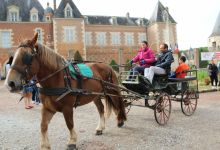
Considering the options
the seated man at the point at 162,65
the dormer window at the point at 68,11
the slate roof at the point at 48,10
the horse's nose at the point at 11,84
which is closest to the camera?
the horse's nose at the point at 11,84

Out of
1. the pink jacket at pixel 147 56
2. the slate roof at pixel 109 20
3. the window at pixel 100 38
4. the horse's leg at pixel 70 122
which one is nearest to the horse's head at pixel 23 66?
the horse's leg at pixel 70 122

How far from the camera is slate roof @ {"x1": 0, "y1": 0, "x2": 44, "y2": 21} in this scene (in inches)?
1390

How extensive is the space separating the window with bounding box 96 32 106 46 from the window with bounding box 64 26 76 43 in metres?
4.99

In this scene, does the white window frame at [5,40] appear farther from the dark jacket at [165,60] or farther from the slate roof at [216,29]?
the slate roof at [216,29]

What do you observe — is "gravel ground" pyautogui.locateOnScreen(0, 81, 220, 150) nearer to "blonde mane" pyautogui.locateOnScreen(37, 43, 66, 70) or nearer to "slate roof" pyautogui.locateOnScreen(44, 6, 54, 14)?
"blonde mane" pyautogui.locateOnScreen(37, 43, 66, 70)

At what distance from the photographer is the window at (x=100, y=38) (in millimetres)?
40312

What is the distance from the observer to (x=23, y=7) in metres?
36.1

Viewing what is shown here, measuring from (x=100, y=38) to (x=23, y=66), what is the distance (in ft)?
120

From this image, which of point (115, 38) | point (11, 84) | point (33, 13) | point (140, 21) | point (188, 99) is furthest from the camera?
point (140, 21)

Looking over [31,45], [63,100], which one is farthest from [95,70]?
[31,45]

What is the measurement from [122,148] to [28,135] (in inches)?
87.2

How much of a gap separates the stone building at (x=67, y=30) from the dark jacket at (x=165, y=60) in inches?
978

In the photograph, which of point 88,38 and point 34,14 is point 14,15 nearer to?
point 34,14

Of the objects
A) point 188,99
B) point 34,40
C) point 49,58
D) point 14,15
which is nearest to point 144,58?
point 188,99
